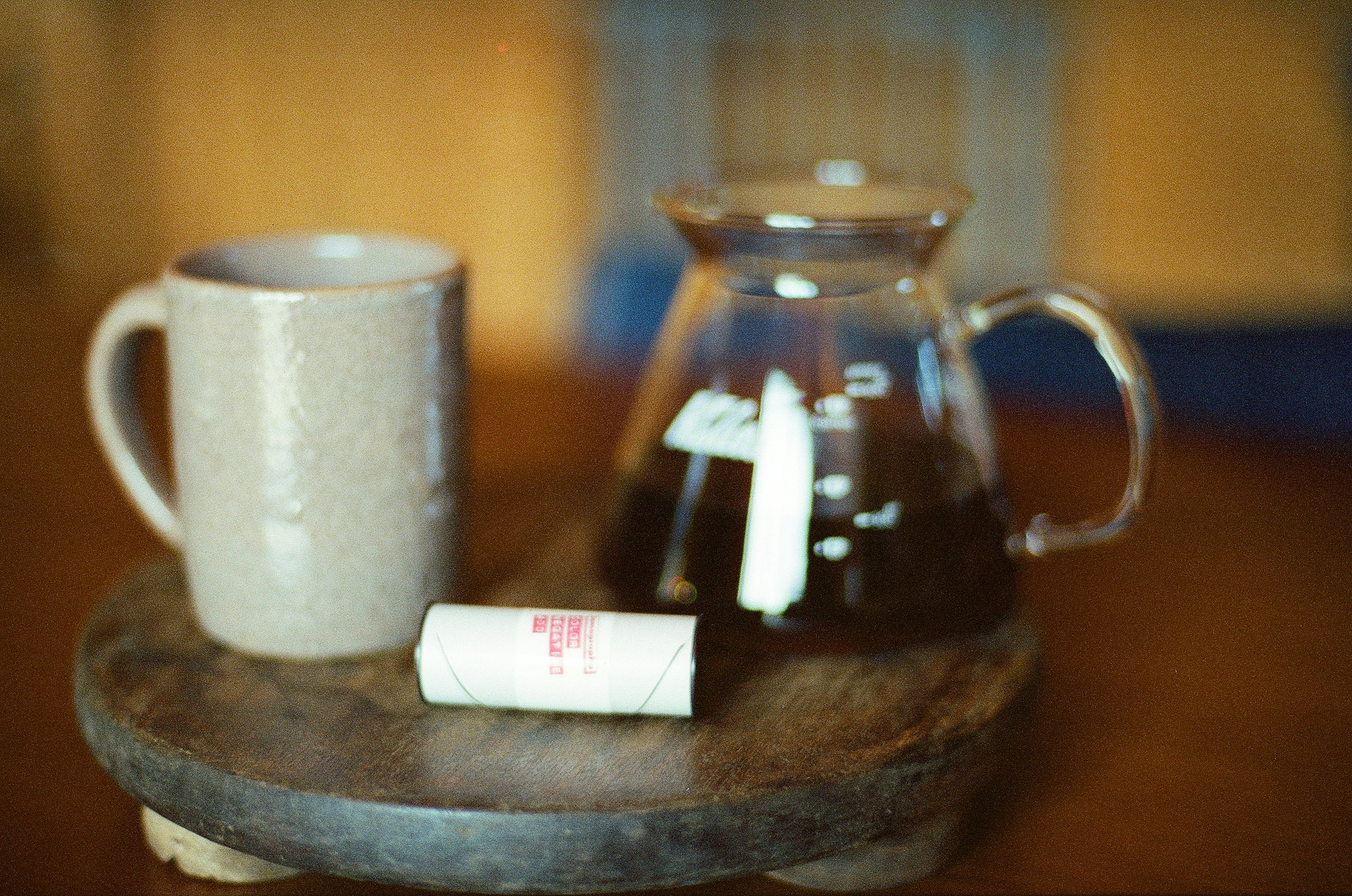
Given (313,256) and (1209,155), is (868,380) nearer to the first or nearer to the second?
(313,256)

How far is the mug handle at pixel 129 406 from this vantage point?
50 centimetres

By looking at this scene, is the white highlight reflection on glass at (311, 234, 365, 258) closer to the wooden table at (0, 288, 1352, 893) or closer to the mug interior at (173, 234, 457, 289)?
the mug interior at (173, 234, 457, 289)

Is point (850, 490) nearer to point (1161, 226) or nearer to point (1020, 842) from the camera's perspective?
point (1020, 842)

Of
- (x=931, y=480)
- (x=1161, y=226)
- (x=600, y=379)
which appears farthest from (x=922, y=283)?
(x=1161, y=226)

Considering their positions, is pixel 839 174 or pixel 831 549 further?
pixel 839 174

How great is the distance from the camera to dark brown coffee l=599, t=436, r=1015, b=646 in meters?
0.48

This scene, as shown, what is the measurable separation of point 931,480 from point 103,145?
2765 mm

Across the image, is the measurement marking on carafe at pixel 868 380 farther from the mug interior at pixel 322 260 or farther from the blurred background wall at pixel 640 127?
the blurred background wall at pixel 640 127

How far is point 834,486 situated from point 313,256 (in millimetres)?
282

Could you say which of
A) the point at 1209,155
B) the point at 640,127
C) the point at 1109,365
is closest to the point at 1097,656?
the point at 1109,365

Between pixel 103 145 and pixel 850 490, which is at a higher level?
pixel 103 145

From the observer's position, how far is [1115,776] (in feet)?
1.67

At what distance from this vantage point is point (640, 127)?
2799mm

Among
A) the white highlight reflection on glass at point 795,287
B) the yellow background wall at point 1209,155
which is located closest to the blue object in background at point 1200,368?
the white highlight reflection on glass at point 795,287
